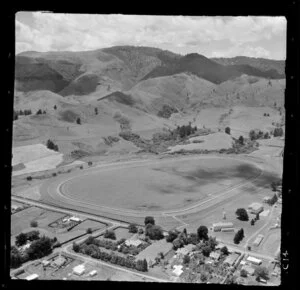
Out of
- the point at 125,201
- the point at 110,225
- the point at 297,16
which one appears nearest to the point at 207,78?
the point at 125,201

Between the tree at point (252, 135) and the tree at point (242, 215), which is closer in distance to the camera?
the tree at point (242, 215)

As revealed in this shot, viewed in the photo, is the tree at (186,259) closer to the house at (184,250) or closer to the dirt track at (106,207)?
the house at (184,250)

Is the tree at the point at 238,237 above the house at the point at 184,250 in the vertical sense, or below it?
above

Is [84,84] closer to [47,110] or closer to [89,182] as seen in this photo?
[47,110]

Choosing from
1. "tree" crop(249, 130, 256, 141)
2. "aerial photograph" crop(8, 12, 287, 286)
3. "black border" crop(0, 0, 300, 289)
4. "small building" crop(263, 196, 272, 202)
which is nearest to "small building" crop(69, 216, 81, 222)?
"aerial photograph" crop(8, 12, 287, 286)

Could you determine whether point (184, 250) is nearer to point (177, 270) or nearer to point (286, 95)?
point (177, 270)

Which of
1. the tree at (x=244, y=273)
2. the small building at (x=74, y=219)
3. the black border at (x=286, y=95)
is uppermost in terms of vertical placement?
the black border at (x=286, y=95)

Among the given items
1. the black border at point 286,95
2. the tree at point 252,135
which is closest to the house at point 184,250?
the black border at point 286,95

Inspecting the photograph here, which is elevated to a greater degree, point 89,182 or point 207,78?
point 207,78
